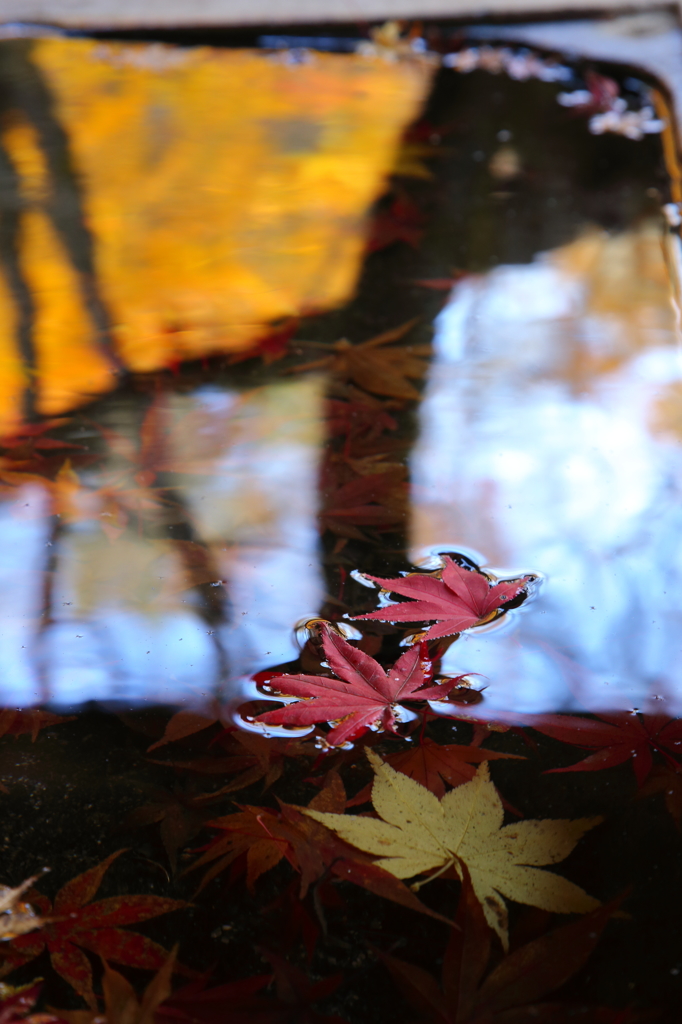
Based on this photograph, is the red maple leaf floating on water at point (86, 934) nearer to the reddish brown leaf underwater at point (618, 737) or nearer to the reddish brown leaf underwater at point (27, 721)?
the reddish brown leaf underwater at point (27, 721)

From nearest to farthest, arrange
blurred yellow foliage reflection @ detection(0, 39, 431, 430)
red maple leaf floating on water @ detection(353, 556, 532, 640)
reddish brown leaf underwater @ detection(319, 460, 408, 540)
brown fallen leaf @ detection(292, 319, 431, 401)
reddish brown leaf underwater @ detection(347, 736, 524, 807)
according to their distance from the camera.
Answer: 1. reddish brown leaf underwater @ detection(347, 736, 524, 807)
2. red maple leaf floating on water @ detection(353, 556, 532, 640)
3. reddish brown leaf underwater @ detection(319, 460, 408, 540)
4. brown fallen leaf @ detection(292, 319, 431, 401)
5. blurred yellow foliage reflection @ detection(0, 39, 431, 430)

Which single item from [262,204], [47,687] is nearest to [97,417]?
[47,687]

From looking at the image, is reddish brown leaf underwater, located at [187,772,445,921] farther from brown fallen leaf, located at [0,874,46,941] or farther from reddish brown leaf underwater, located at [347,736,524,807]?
brown fallen leaf, located at [0,874,46,941]

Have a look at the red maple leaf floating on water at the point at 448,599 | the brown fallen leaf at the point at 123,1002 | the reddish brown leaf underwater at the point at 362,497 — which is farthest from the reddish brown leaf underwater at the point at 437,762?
the reddish brown leaf underwater at the point at 362,497

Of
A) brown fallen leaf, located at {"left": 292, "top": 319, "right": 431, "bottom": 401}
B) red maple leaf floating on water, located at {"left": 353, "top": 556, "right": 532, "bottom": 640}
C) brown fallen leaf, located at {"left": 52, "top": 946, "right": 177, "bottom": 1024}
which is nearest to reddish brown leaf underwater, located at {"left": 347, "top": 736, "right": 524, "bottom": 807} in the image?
red maple leaf floating on water, located at {"left": 353, "top": 556, "right": 532, "bottom": 640}

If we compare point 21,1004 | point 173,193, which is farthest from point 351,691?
point 173,193

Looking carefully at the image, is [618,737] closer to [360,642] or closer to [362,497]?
[360,642]
